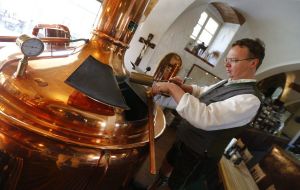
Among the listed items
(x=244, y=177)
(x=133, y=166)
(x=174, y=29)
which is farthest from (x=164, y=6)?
(x=133, y=166)

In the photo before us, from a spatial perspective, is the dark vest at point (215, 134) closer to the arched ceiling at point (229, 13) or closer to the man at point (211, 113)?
the man at point (211, 113)

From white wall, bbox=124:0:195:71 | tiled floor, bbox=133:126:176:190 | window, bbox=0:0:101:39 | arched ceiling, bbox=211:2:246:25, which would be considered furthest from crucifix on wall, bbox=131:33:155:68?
arched ceiling, bbox=211:2:246:25

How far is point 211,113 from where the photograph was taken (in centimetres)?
153

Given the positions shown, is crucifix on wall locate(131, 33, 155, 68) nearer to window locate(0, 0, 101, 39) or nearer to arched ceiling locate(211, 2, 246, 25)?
window locate(0, 0, 101, 39)

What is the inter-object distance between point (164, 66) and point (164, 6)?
141 cm

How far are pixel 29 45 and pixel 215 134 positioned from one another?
1438 millimetres

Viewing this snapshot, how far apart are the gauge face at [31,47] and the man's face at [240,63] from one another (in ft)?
4.59

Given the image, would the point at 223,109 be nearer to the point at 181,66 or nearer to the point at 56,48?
the point at 56,48

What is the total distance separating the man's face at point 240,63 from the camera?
1.79 m

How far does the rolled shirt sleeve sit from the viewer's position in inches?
Answer: 59.1

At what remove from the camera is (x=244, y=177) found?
2.36m

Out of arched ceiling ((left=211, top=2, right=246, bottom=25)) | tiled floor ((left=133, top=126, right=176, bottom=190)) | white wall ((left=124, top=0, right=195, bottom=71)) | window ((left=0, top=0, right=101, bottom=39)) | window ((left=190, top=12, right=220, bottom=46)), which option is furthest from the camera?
window ((left=190, top=12, right=220, bottom=46))

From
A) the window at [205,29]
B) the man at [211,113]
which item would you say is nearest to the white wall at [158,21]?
the window at [205,29]

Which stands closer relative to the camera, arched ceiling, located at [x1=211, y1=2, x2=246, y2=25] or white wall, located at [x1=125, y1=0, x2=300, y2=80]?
white wall, located at [x1=125, y1=0, x2=300, y2=80]
